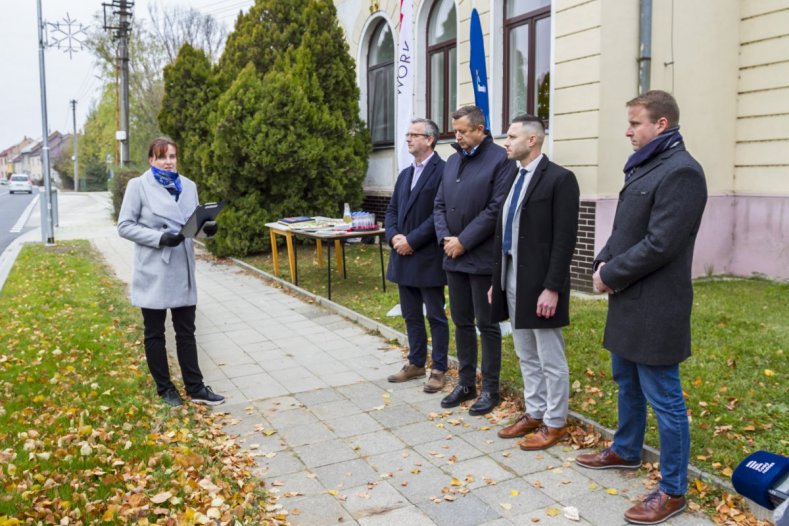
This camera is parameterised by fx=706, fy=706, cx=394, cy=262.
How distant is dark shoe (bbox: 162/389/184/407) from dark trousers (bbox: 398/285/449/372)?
76.1 inches

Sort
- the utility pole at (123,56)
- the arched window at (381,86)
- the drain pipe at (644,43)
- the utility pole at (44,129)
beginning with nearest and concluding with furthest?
the drain pipe at (644,43)
the arched window at (381,86)
the utility pole at (44,129)
the utility pole at (123,56)

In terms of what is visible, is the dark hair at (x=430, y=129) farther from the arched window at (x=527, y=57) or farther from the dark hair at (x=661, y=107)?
the arched window at (x=527, y=57)

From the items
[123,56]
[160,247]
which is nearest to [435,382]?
[160,247]

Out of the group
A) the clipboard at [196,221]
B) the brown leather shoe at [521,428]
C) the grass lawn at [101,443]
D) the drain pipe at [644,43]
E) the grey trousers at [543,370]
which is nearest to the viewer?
the grass lawn at [101,443]

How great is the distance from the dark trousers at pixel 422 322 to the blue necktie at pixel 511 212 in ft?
4.25

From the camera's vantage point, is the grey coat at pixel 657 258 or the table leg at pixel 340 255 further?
the table leg at pixel 340 255

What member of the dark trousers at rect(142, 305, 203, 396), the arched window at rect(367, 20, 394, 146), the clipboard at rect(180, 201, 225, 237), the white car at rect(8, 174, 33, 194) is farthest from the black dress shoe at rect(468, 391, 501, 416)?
the white car at rect(8, 174, 33, 194)

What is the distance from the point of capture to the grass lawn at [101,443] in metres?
3.66

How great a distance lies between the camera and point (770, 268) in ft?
31.0

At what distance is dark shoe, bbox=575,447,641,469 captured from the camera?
4195mm

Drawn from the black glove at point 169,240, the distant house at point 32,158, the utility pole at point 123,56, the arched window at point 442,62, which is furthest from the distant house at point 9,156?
the black glove at point 169,240

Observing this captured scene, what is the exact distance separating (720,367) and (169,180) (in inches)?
178

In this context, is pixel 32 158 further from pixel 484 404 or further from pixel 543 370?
pixel 543 370

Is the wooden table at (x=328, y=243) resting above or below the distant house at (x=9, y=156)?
below
